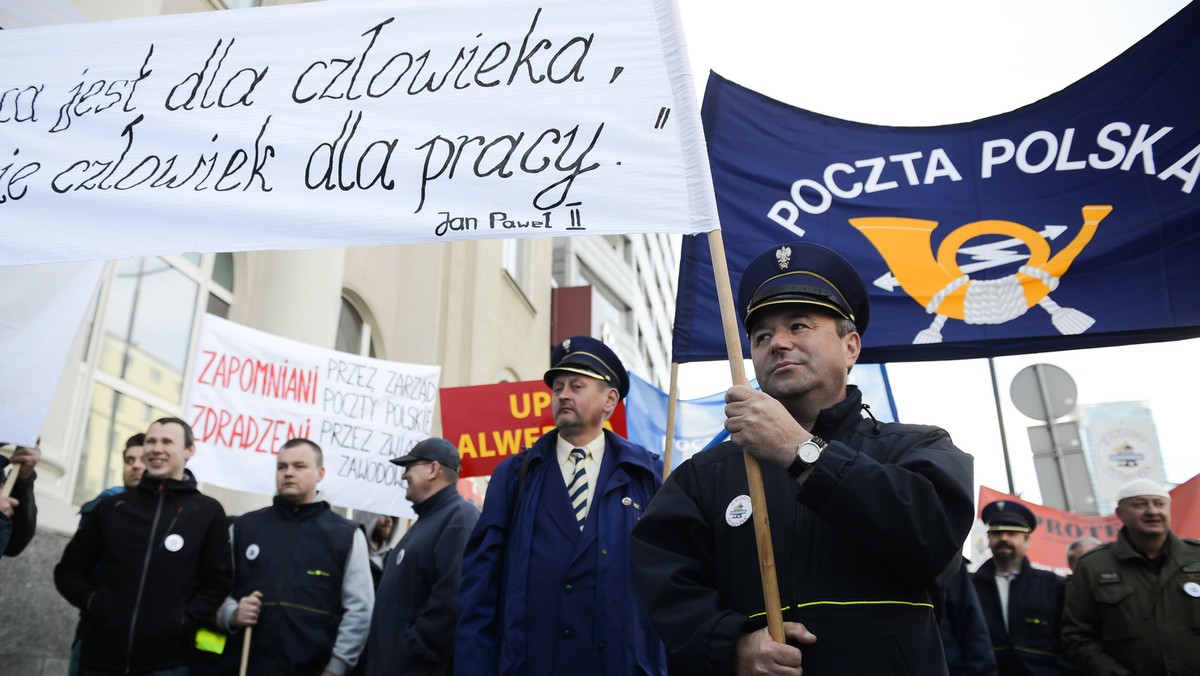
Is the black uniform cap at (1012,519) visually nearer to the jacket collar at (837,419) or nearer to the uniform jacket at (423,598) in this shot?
the uniform jacket at (423,598)

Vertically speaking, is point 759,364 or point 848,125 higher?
point 848,125

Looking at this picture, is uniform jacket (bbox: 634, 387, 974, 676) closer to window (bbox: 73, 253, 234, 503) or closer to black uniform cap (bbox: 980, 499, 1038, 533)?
black uniform cap (bbox: 980, 499, 1038, 533)

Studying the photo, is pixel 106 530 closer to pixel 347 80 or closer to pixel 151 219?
pixel 151 219

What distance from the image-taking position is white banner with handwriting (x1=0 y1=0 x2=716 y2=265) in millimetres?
Result: 3432

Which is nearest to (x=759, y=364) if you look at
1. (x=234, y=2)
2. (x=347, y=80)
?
(x=347, y=80)

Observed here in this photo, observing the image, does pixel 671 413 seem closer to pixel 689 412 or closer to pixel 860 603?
pixel 860 603

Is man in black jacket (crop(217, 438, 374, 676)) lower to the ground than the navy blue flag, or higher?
lower

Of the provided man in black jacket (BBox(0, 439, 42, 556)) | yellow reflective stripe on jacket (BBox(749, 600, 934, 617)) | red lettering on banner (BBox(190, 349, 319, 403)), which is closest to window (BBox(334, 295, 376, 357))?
red lettering on banner (BBox(190, 349, 319, 403))

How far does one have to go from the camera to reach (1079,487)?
12336 mm

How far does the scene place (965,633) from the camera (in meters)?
6.46

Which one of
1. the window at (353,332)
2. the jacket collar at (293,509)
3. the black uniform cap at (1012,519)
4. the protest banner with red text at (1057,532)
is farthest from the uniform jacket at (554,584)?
the protest banner with red text at (1057,532)

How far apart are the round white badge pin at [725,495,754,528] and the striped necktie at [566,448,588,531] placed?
165cm

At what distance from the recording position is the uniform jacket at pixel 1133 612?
5.72 metres

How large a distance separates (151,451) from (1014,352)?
13.8ft
